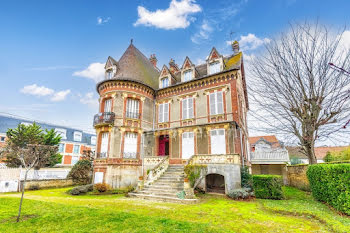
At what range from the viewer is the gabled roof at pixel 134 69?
17.4m

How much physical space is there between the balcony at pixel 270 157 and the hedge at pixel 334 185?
34.4 ft

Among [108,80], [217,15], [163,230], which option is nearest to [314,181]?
[163,230]

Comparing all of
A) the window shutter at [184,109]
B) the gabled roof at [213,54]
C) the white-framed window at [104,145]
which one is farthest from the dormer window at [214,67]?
the white-framed window at [104,145]

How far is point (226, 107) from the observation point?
14.9 metres

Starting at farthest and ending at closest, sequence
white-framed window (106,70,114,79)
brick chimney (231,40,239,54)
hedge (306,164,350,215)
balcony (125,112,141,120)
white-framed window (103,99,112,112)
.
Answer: brick chimney (231,40,239,54) < white-framed window (106,70,114,79) < white-framed window (103,99,112,112) < balcony (125,112,141,120) < hedge (306,164,350,215)

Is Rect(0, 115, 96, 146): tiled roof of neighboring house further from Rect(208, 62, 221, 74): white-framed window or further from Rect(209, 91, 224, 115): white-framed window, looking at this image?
Rect(208, 62, 221, 74): white-framed window

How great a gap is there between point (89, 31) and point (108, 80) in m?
4.22

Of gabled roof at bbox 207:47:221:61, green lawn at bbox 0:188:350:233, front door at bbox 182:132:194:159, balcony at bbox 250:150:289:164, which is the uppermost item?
gabled roof at bbox 207:47:221:61

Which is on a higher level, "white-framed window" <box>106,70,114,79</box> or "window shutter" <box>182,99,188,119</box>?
"white-framed window" <box>106,70,114,79</box>

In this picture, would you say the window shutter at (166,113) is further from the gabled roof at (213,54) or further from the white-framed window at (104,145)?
the gabled roof at (213,54)

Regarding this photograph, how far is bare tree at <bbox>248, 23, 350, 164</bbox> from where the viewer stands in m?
8.95

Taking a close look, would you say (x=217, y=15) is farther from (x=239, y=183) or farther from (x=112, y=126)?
(x=112, y=126)

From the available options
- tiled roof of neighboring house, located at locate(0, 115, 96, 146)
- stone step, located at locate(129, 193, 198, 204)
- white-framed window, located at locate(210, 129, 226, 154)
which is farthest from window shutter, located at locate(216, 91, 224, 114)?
tiled roof of neighboring house, located at locate(0, 115, 96, 146)

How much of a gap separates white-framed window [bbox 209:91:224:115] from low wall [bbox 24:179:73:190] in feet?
53.1
